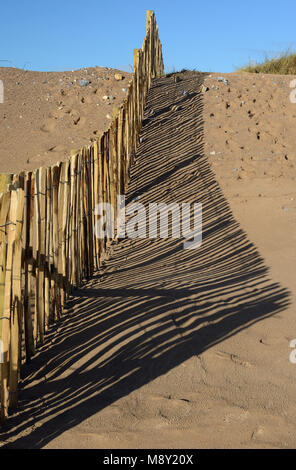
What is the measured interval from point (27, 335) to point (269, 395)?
1.50 m

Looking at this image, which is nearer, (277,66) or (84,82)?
(84,82)

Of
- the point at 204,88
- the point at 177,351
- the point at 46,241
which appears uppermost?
the point at 204,88

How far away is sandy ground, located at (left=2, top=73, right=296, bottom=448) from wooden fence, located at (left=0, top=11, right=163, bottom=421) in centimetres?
19

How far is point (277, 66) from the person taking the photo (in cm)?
1480

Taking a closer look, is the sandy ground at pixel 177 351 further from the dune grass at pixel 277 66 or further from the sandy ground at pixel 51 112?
the dune grass at pixel 277 66

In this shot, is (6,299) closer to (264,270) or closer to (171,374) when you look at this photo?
(171,374)

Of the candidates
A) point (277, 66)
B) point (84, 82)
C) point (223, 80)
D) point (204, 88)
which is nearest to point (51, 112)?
point (84, 82)

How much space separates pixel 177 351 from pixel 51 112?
8893 mm

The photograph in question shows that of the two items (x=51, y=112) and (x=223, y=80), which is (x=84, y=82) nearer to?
(x=51, y=112)

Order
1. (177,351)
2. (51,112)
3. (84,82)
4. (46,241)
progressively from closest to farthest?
(177,351) < (46,241) < (51,112) < (84,82)

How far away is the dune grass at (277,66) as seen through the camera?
14.6 metres

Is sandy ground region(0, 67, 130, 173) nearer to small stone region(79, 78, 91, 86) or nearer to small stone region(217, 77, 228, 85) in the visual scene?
small stone region(79, 78, 91, 86)

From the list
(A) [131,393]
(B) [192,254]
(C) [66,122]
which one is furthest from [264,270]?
(C) [66,122]

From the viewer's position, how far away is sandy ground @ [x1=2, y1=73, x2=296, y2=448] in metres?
2.71
